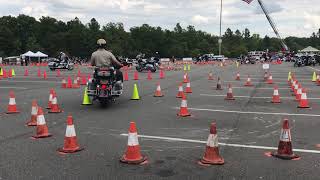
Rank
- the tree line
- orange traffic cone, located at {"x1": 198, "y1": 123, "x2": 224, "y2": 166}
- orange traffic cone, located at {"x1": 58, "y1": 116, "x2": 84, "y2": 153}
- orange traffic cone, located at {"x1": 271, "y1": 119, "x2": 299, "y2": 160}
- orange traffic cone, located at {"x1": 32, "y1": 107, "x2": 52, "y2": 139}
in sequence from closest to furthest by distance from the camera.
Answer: orange traffic cone, located at {"x1": 198, "y1": 123, "x2": 224, "y2": 166} < orange traffic cone, located at {"x1": 271, "y1": 119, "x2": 299, "y2": 160} < orange traffic cone, located at {"x1": 58, "y1": 116, "x2": 84, "y2": 153} < orange traffic cone, located at {"x1": 32, "y1": 107, "x2": 52, "y2": 139} < the tree line

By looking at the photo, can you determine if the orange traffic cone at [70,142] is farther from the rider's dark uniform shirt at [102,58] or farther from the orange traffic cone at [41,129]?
the rider's dark uniform shirt at [102,58]

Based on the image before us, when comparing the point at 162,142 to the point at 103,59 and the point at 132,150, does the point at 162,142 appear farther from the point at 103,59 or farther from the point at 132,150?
the point at 103,59

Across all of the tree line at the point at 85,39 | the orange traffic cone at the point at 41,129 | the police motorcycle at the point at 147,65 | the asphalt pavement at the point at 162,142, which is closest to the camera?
the asphalt pavement at the point at 162,142

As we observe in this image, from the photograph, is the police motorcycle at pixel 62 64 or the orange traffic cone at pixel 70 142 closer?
the orange traffic cone at pixel 70 142

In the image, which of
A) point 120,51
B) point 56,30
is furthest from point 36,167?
point 56,30

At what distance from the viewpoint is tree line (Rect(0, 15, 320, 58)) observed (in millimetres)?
127062

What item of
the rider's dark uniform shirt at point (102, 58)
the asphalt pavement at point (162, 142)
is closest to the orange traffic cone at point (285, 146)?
the asphalt pavement at point (162, 142)

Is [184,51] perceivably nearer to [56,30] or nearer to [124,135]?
[56,30]

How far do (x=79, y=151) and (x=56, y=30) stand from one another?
134839 millimetres

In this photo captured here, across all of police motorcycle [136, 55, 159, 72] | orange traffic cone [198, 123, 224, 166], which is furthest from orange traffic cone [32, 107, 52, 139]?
police motorcycle [136, 55, 159, 72]

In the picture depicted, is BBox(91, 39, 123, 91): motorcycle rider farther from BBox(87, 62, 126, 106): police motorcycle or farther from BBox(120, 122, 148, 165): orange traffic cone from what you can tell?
BBox(120, 122, 148, 165): orange traffic cone

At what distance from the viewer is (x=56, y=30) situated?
137750 mm

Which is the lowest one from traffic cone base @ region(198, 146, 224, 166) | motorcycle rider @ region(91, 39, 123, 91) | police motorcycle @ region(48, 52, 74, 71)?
traffic cone base @ region(198, 146, 224, 166)

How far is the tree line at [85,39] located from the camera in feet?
417
